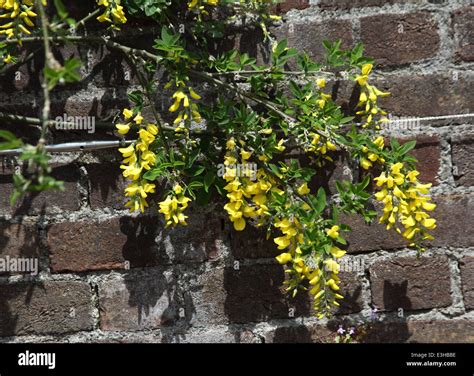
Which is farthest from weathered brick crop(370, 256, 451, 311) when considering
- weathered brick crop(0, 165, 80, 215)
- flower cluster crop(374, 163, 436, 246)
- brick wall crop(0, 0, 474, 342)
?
weathered brick crop(0, 165, 80, 215)

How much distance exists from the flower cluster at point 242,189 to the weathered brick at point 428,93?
0.92 feet

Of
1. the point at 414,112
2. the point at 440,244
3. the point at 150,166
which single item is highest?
the point at 414,112

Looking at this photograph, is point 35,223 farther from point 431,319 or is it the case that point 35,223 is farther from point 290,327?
point 431,319

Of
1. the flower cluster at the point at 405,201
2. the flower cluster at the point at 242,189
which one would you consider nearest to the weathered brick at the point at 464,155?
the flower cluster at the point at 405,201

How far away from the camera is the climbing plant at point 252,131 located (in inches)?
39.4

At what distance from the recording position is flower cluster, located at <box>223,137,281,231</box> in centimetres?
101

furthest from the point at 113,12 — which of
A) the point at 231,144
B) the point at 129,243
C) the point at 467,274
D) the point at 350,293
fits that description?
the point at 467,274

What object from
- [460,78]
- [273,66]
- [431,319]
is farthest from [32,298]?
[460,78]

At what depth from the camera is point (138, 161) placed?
103cm

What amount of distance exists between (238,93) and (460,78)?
402 millimetres

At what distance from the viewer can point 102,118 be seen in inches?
43.9

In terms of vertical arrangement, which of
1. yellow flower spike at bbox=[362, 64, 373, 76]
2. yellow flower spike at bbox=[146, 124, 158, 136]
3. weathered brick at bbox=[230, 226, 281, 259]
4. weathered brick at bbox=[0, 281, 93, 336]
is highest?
yellow flower spike at bbox=[362, 64, 373, 76]

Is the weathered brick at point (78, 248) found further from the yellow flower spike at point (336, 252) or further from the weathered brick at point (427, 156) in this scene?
the weathered brick at point (427, 156)

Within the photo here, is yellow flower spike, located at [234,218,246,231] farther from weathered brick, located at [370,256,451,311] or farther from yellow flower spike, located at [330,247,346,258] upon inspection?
weathered brick, located at [370,256,451,311]
